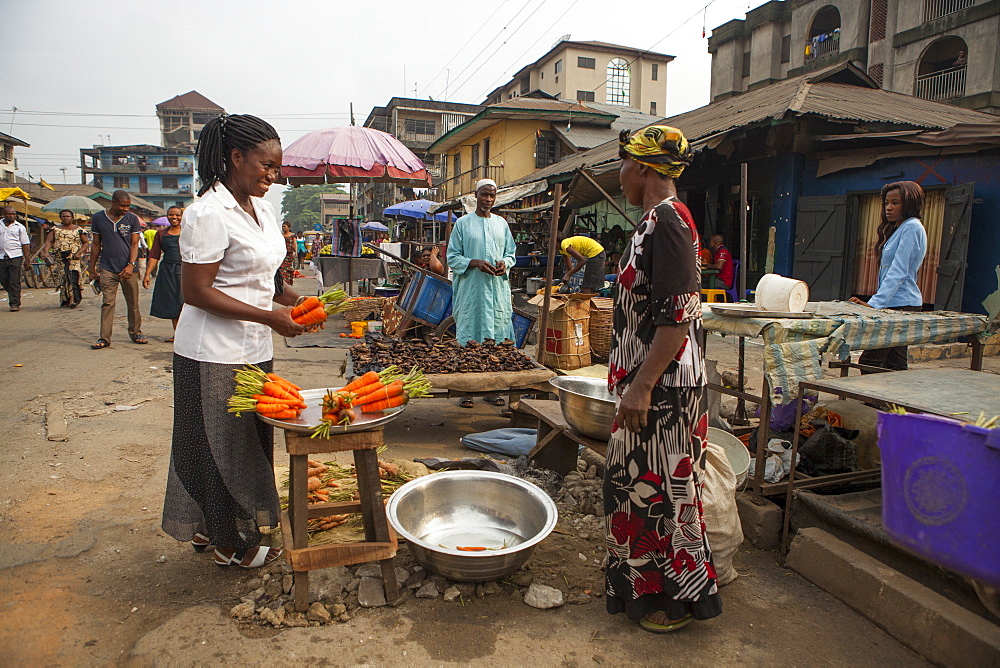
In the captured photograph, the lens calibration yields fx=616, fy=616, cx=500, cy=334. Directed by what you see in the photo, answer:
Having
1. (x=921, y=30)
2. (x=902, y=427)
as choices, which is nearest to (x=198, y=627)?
(x=902, y=427)

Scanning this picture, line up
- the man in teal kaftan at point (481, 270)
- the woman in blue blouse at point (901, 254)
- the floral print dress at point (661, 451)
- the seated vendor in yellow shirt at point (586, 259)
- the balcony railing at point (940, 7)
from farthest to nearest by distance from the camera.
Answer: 1. the balcony railing at point (940, 7)
2. the seated vendor in yellow shirt at point (586, 259)
3. the man in teal kaftan at point (481, 270)
4. the woman in blue blouse at point (901, 254)
5. the floral print dress at point (661, 451)

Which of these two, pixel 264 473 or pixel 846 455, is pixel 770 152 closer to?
pixel 846 455

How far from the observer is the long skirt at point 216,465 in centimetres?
246

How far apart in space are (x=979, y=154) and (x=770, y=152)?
2.85 meters

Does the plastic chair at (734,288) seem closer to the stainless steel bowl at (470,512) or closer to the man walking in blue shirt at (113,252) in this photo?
the stainless steel bowl at (470,512)

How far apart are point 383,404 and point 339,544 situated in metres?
0.61

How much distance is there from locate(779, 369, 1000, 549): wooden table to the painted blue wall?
6483mm

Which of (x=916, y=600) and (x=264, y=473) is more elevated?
(x=264, y=473)

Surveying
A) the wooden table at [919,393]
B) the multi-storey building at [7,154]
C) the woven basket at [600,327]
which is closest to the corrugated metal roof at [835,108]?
the woven basket at [600,327]

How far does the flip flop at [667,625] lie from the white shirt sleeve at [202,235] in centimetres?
216

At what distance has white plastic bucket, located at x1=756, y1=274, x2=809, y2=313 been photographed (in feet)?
10.9

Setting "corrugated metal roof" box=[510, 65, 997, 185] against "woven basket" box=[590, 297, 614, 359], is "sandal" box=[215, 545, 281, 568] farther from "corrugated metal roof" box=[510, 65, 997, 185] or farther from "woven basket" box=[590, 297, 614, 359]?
"corrugated metal roof" box=[510, 65, 997, 185]

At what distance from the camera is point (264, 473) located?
267cm

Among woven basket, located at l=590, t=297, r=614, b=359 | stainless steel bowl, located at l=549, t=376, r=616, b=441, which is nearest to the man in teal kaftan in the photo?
woven basket, located at l=590, t=297, r=614, b=359
